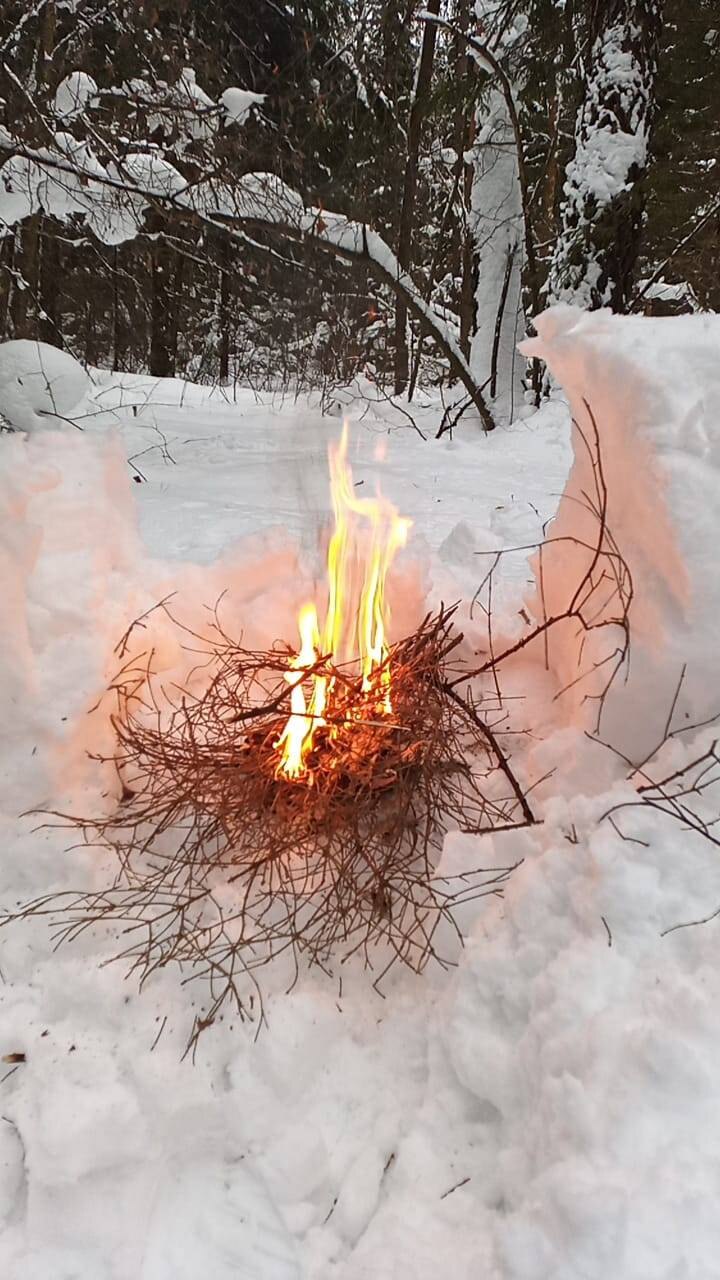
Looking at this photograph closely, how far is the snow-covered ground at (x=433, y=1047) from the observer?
1043mm

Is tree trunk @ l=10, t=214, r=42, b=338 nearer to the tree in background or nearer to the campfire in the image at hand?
the tree in background

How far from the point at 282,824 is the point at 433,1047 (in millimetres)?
593

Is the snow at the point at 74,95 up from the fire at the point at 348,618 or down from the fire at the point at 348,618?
up

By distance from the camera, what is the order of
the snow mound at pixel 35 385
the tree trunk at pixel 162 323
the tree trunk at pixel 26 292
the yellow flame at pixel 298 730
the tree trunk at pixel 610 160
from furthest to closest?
the tree trunk at pixel 162 323
the tree trunk at pixel 26 292
the tree trunk at pixel 610 160
the snow mound at pixel 35 385
the yellow flame at pixel 298 730

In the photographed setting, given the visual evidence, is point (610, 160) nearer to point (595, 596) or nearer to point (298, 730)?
point (595, 596)

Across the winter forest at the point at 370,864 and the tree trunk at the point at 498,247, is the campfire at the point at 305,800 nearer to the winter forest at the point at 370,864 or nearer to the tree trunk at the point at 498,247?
the winter forest at the point at 370,864

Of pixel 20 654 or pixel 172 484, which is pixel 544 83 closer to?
pixel 172 484

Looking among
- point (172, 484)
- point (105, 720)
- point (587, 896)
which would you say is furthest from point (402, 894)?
point (172, 484)

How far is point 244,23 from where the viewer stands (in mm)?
7461

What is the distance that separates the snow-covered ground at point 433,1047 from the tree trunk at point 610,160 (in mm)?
4316

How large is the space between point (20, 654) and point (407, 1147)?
4.81 feet

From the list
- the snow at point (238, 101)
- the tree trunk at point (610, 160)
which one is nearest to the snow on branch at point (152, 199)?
the snow at point (238, 101)

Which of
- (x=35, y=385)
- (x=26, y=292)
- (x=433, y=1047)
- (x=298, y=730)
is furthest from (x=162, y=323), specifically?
(x=433, y=1047)

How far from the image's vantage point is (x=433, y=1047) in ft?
4.47
